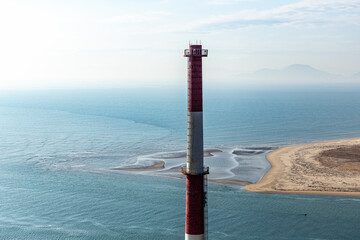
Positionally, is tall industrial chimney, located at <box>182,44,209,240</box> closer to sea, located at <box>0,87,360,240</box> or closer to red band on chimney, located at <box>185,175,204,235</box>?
red band on chimney, located at <box>185,175,204,235</box>

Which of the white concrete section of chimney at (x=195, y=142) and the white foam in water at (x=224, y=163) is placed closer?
the white concrete section of chimney at (x=195, y=142)

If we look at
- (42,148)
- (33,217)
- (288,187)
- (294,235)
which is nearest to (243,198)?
(288,187)

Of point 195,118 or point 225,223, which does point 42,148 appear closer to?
point 225,223

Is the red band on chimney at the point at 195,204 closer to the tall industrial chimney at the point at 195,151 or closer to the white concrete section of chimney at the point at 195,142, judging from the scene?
the tall industrial chimney at the point at 195,151

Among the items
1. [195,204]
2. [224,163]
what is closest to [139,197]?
[224,163]

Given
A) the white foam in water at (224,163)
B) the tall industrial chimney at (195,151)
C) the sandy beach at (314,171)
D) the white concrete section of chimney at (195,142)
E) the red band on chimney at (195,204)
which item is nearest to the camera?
the tall industrial chimney at (195,151)

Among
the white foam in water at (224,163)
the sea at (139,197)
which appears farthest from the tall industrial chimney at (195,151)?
the white foam in water at (224,163)

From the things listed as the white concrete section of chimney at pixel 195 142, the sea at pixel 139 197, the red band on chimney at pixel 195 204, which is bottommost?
the sea at pixel 139 197

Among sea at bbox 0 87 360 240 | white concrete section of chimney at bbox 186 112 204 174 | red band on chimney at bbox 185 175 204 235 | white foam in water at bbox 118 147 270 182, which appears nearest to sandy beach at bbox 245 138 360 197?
white foam in water at bbox 118 147 270 182
